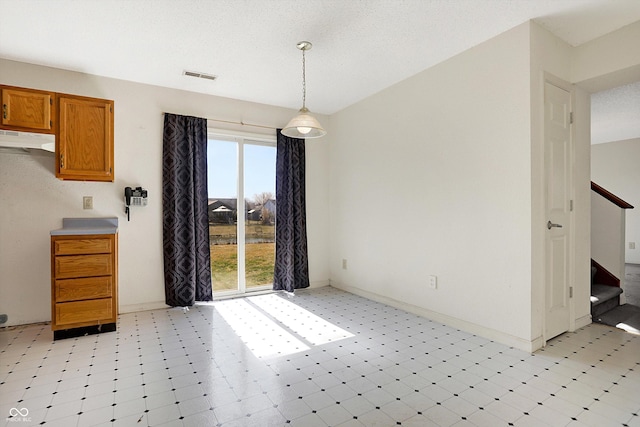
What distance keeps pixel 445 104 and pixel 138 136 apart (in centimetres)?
347

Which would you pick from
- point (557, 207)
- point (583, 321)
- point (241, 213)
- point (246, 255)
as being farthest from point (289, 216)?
point (583, 321)

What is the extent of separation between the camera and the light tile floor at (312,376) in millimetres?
1873

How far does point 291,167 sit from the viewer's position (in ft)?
15.6

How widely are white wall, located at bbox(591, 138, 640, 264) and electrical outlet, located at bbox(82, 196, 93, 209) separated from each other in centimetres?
957

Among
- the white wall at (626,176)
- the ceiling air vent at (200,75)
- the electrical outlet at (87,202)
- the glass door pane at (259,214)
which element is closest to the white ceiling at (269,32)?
the ceiling air vent at (200,75)

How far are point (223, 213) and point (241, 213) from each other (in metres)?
0.24

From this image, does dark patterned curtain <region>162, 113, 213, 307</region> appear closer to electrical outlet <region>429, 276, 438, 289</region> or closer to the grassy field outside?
the grassy field outside

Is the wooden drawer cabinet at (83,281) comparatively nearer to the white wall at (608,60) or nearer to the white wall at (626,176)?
the white wall at (608,60)

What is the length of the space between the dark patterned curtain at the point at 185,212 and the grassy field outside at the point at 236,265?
24 centimetres

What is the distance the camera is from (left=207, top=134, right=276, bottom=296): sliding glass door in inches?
174

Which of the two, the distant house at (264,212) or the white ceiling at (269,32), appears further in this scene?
the distant house at (264,212)

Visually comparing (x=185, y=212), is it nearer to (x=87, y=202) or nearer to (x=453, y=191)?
(x=87, y=202)

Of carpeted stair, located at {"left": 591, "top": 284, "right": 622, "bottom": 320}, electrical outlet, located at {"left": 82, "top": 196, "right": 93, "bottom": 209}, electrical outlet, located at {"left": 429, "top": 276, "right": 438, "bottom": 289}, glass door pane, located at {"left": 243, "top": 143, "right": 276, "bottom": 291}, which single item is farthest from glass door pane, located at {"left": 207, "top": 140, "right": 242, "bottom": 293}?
carpeted stair, located at {"left": 591, "top": 284, "right": 622, "bottom": 320}

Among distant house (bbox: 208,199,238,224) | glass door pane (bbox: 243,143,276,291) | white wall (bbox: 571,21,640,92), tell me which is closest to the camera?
white wall (bbox: 571,21,640,92)
